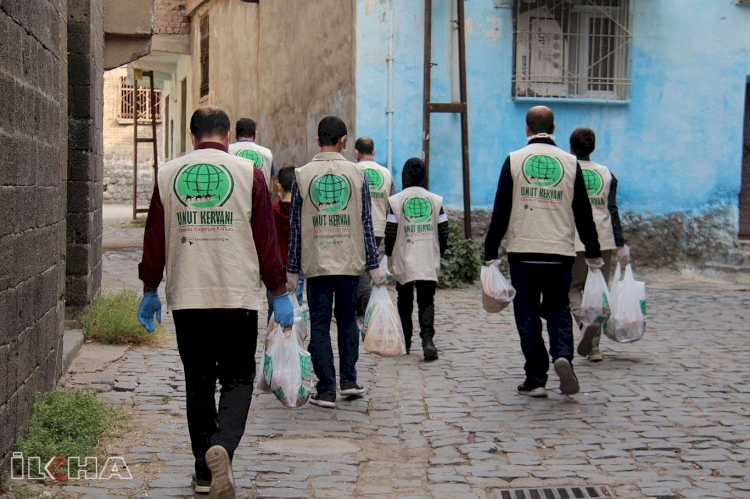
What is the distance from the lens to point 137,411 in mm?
6531

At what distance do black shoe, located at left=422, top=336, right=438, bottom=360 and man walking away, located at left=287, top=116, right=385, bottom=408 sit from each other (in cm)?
175

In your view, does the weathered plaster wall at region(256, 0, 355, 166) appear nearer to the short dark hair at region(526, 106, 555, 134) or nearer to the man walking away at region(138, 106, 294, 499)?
the short dark hair at region(526, 106, 555, 134)

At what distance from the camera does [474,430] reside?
6227 mm

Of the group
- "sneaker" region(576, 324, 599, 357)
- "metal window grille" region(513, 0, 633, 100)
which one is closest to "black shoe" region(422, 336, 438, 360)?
"sneaker" region(576, 324, 599, 357)

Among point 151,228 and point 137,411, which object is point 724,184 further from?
point 151,228

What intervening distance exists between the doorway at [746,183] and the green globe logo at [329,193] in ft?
32.0

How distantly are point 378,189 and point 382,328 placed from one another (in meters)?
2.90

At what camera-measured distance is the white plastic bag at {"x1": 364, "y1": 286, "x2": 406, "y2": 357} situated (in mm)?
7160

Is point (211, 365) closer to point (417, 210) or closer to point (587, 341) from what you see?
point (417, 210)

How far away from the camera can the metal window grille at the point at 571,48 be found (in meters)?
14.0

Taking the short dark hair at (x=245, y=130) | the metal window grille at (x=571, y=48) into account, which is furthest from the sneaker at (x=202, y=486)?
the metal window grille at (x=571, y=48)

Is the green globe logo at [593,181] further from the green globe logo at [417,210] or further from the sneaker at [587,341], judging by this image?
the green globe logo at [417,210]

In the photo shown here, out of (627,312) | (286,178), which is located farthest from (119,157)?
(627,312)

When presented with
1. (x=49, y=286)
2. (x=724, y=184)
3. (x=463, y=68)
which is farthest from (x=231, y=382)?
(x=724, y=184)
